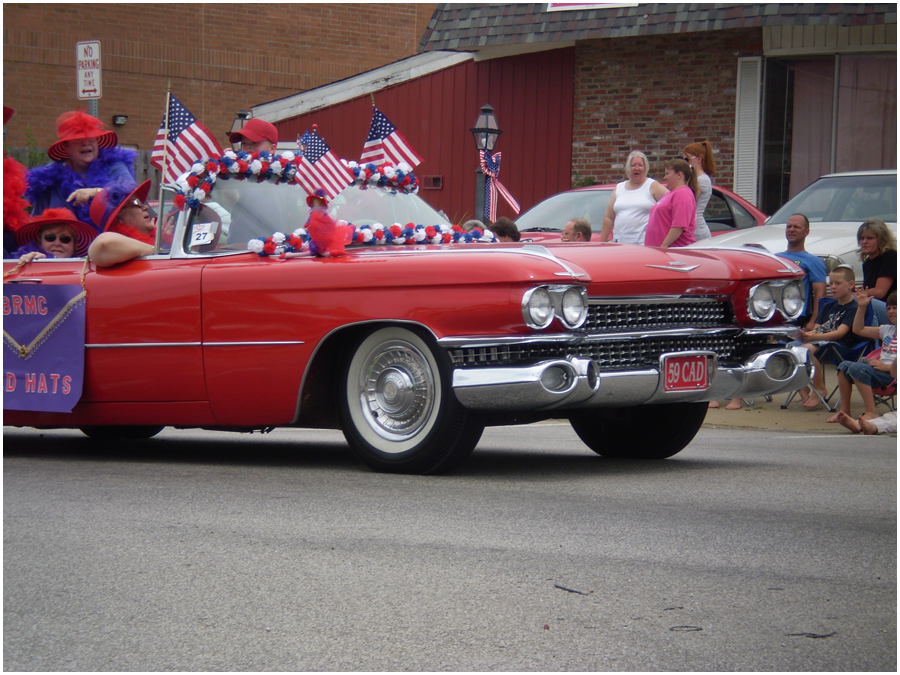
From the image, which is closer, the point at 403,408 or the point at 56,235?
the point at 403,408

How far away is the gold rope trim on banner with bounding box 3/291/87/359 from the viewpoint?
6531mm

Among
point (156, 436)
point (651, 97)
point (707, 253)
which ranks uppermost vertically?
point (651, 97)

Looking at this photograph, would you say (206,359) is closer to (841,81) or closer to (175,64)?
(841,81)

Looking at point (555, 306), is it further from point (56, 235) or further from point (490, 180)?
point (490, 180)

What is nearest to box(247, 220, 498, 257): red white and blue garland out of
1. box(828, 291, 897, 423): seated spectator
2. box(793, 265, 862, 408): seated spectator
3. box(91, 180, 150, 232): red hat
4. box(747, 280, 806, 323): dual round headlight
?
box(91, 180, 150, 232): red hat

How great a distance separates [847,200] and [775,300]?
242 inches

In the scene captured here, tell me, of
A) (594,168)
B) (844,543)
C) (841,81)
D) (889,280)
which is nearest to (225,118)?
(594,168)

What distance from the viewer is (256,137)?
6797mm

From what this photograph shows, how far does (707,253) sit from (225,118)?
807 inches

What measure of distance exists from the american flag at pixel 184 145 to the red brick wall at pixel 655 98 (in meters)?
11.1

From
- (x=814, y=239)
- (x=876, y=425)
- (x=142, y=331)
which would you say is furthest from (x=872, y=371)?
(x=142, y=331)

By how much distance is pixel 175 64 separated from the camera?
81.6 feet

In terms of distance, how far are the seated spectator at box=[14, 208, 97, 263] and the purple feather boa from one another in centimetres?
35

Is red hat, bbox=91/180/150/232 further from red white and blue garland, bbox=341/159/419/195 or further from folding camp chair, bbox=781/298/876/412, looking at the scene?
folding camp chair, bbox=781/298/876/412
